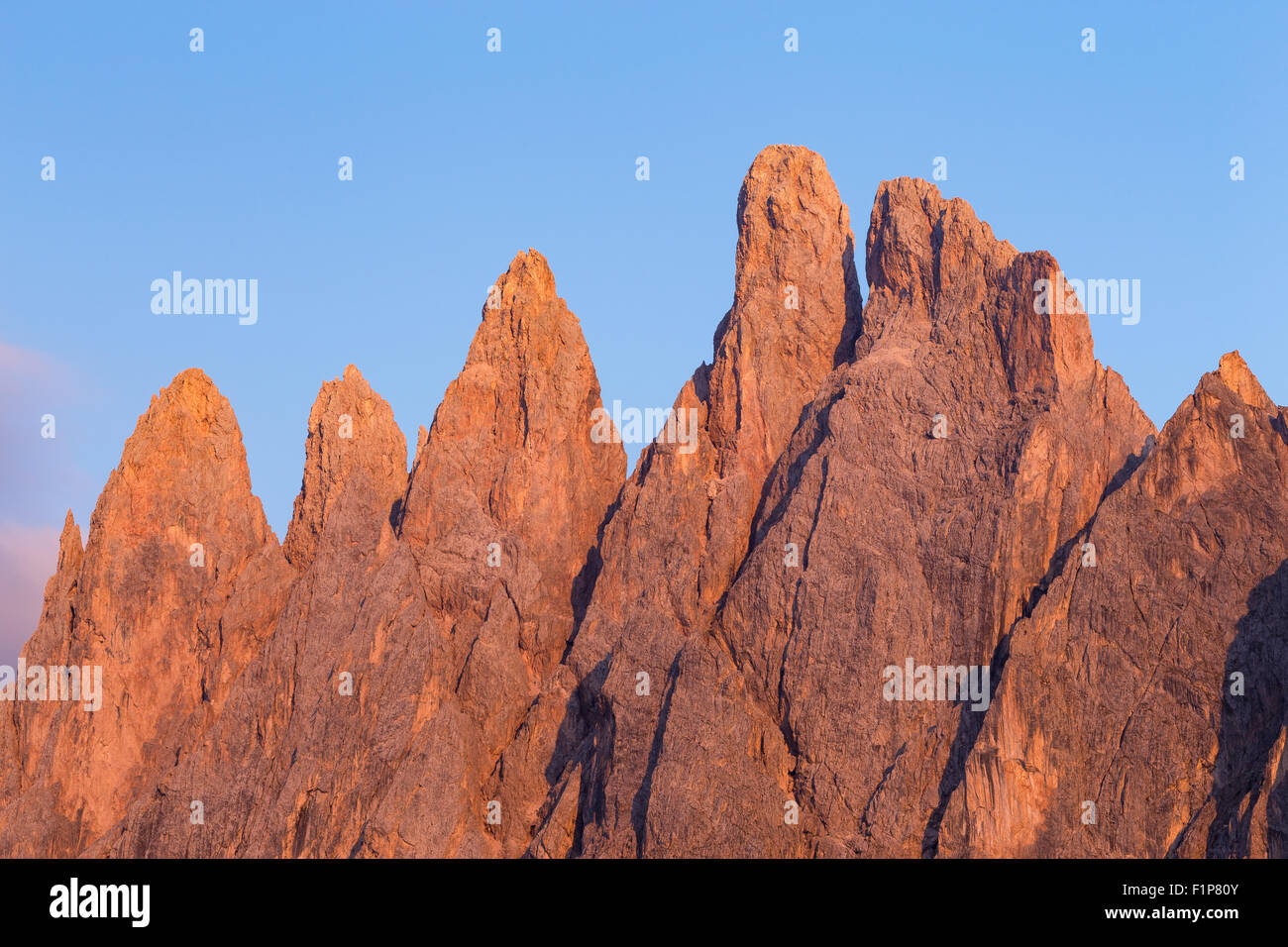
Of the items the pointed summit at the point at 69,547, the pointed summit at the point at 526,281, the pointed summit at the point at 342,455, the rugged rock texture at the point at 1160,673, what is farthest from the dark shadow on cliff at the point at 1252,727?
the pointed summit at the point at 69,547

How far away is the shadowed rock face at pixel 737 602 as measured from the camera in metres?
98.0

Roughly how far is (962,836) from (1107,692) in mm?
12409

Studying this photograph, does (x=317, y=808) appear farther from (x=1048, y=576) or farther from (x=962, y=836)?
(x=1048, y=576)

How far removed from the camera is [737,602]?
110 m

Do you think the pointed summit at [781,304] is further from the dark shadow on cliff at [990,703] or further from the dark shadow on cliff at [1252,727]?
the dark shadow on cliff at [1252,727]

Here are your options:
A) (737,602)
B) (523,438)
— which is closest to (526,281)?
(523,438)

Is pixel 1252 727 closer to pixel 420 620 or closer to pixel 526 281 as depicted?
pixel 420 620

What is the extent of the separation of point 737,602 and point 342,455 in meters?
40.5

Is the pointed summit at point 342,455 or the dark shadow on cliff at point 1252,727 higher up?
the pointed summit at point 342,455

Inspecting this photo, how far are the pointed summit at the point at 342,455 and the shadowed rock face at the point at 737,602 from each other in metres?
0.30

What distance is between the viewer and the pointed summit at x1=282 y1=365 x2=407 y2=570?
132375 millimetres

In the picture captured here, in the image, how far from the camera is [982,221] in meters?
121

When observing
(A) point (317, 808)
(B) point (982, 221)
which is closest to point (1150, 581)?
(B) point (982, 221)

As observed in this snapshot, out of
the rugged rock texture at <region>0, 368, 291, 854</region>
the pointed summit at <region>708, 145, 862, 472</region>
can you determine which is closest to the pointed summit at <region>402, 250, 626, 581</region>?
the pointed summit at <region>708, 145, 862, 472</region>
